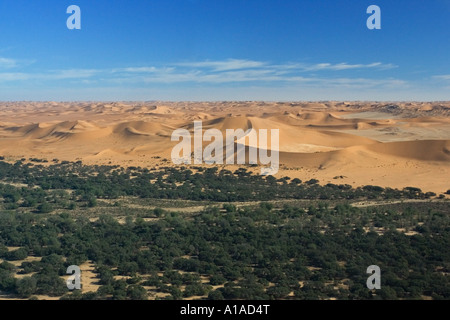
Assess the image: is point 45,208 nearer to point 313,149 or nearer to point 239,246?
point 239,246

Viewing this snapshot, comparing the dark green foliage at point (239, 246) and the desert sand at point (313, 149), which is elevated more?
the desert sand at point (313, 149)

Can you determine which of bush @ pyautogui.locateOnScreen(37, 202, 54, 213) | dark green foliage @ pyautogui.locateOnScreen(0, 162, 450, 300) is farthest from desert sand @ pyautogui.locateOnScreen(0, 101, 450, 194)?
bush @ pyautogui.locateOnScreen(37, 202, 54, 213)

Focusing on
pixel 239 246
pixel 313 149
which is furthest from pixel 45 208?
pixel 313 149

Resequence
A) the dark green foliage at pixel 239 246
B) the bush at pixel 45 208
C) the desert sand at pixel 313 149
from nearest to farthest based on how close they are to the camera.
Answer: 1. the dark green foliage at pixel 239 246
2. the bush at pixel 45 208
3. the desert sand at pixel 313 149

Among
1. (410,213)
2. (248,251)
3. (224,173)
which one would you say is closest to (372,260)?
(248,251)

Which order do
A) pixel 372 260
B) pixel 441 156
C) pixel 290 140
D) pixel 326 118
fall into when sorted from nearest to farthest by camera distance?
pixel 372 260 → pixel 441 156 → pixel 290 140 → pixel 326 118

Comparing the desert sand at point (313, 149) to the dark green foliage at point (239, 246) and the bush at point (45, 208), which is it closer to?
the dark green foliage at point (239, 246)

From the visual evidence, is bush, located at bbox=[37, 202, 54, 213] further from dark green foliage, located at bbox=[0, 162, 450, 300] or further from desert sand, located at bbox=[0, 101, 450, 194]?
desert sand, located at bbox=[0, 101, 450, 194]

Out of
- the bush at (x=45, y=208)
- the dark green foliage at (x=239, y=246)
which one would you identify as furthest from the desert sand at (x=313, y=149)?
the bush at (x=45, y=208)

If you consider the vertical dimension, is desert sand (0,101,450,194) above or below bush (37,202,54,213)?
above

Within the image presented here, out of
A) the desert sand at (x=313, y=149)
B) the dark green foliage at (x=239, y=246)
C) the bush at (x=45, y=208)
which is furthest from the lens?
the desert sand at (x=313, y=149)

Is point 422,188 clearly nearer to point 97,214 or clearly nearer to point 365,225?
point 365,225
